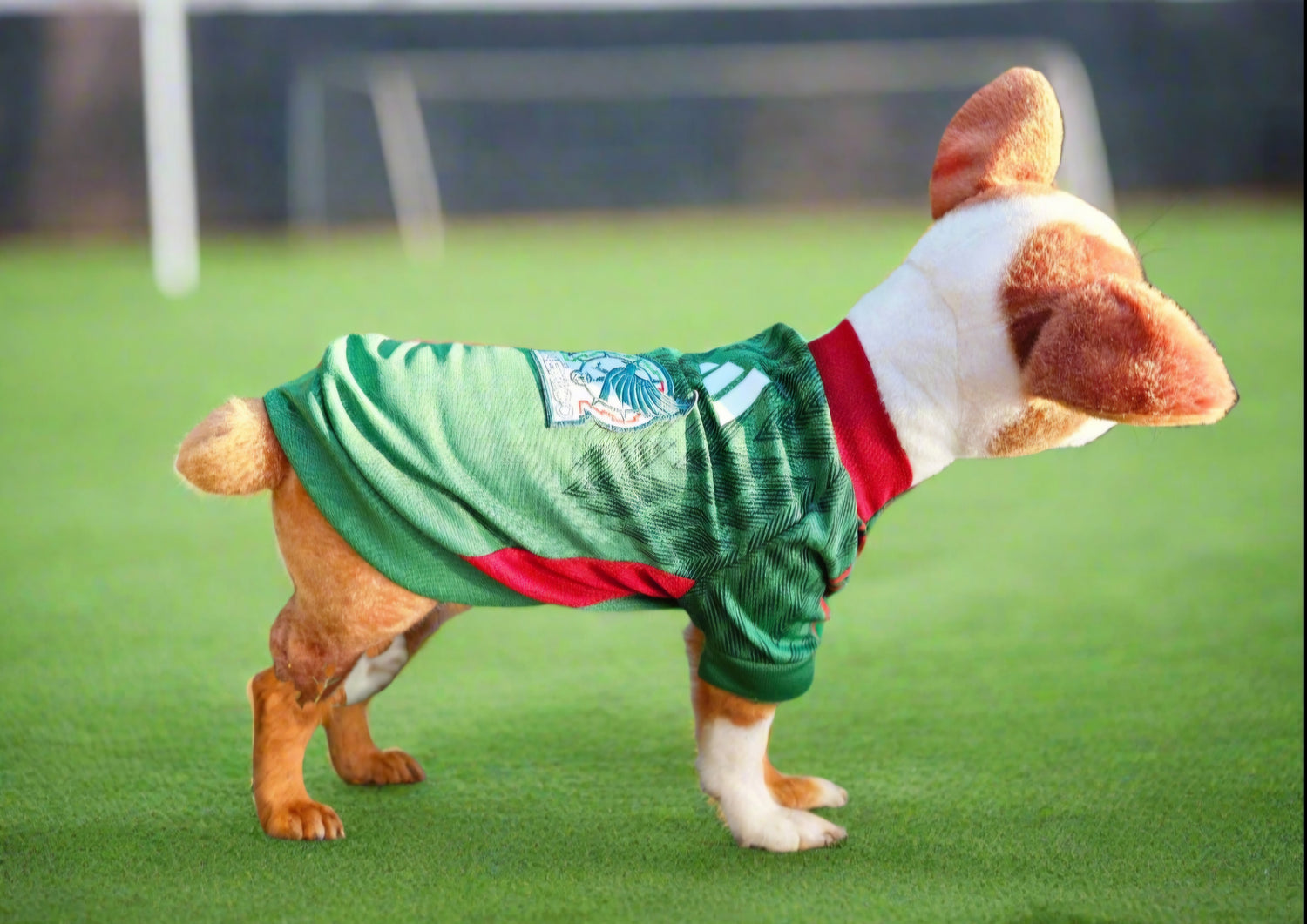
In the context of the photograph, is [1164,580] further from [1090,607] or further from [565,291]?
[565,291]

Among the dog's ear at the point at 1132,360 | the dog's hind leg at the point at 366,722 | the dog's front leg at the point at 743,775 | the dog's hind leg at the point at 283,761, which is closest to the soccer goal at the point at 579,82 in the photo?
the dog's hind leg at the point at 366,722

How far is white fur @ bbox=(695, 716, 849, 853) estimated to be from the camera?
1486mm

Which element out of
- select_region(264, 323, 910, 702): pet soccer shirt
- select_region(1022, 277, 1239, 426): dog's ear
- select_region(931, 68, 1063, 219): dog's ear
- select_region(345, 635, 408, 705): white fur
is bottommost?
select_region(345, 635, 408, 705): white fur

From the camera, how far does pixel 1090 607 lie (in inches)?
98.5

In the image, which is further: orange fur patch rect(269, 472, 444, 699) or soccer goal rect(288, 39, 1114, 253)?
soccer goal rect(288, 39, 1114, 253)

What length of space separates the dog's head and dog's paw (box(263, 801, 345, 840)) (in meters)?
0.85

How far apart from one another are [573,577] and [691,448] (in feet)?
0.62

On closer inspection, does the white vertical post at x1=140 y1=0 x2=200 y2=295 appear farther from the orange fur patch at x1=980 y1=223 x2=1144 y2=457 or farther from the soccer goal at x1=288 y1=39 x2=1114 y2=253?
the orange fur patch at x1=980 y1=223 x2=1144 y2=457

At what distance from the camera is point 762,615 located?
143 cm

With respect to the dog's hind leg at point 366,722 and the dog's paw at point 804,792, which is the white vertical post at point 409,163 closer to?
the dog's hind leg at point 366,722

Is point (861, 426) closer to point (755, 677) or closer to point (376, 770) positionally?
point (755, 677)

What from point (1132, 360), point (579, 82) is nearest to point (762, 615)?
point (1132, 360)

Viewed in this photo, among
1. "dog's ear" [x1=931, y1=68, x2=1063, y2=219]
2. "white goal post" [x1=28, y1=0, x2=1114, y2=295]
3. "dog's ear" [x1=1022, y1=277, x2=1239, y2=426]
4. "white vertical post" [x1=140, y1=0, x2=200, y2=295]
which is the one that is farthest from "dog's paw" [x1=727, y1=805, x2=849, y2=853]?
"white goal post" [x1=28, y1=0, x2=1114, y2=295]

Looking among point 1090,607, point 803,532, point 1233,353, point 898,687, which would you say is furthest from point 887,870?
point 1233,353
